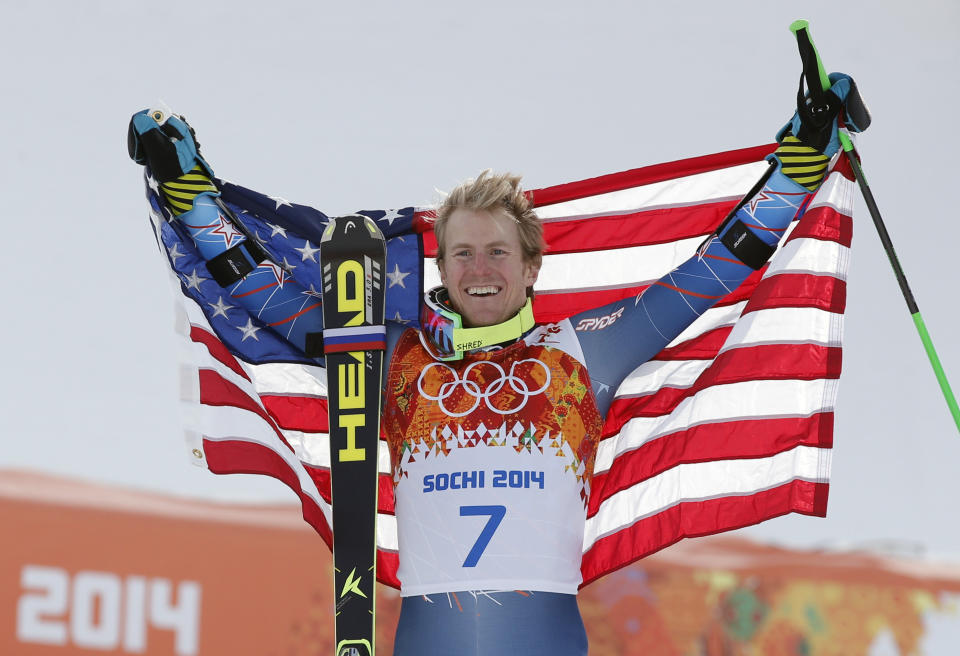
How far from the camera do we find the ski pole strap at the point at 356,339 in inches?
105

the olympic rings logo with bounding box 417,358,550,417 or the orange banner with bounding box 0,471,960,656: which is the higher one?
the olympic rings logo with bounding box 417,358,550,417

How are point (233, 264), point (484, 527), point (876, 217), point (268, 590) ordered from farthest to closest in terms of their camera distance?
point (268, 590) → point (233, 264) → point (876, 217) → point (484, 527)

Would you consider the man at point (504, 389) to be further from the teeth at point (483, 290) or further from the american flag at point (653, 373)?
the american flag at point (653, 373)

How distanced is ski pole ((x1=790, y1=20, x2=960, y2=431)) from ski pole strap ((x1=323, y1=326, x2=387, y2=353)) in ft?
4.14

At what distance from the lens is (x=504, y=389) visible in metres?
2.53

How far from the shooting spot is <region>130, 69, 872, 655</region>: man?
A: 2.35 m

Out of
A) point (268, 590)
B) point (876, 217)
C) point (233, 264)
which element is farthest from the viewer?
point (268, 590)

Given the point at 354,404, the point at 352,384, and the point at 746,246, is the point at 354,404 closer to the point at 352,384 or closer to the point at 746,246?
the point at 352,384

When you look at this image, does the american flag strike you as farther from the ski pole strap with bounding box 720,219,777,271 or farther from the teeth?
the teeth

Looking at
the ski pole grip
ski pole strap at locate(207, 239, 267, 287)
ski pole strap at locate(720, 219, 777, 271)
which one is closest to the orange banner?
ski pole strap at locate(207, 239, 267, 287)

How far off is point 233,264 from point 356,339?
465 millimetres

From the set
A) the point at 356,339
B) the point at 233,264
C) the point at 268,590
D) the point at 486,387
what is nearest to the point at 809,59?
the point at 486,387

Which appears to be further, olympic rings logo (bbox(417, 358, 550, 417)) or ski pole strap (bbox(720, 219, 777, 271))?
ski pole strap (bbox(720, 219, 777, 271))

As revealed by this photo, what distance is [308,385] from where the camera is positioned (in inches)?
120
